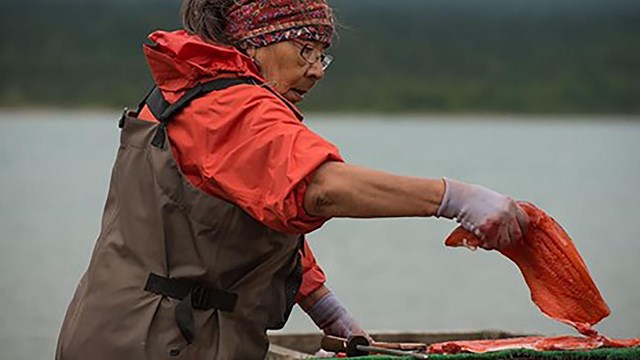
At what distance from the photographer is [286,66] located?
3994 mm

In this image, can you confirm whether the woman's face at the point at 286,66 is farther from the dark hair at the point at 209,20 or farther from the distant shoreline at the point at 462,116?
the distant shoreline at the point at 462,116

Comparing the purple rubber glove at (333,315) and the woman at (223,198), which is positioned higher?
the woman at (223,198)

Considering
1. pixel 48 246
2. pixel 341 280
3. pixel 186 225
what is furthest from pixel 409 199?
pixel 48 246

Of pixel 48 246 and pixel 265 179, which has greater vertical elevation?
pixel 265 179

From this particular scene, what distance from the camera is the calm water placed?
1517 cm

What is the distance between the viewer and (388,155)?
49.9 m

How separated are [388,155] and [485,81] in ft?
166

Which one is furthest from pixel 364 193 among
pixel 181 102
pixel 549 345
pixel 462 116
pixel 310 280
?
pixel 462 116

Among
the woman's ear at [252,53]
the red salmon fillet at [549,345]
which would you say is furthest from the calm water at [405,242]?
the woman's ear at [252,53]

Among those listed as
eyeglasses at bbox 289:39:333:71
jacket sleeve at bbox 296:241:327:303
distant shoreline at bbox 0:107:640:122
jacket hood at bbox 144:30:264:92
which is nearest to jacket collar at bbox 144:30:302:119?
jacket hood at bbox 144:30:264:92

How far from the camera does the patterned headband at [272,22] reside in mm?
3945

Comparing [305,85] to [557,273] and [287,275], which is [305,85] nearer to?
[287,275]

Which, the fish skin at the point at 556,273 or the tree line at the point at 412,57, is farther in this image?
the tree line at the point at 412,57

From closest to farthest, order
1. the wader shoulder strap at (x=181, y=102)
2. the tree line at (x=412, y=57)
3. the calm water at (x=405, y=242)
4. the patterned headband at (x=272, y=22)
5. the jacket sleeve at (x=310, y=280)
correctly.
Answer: the wader shoulder strap at (x=181, y=102)
the patterned headband at (x=272, y=22)
the jacket sleeve at (x=310, y=280)
the calm water at (x=405, y=242)
the tree line at (x=412, y=57)
